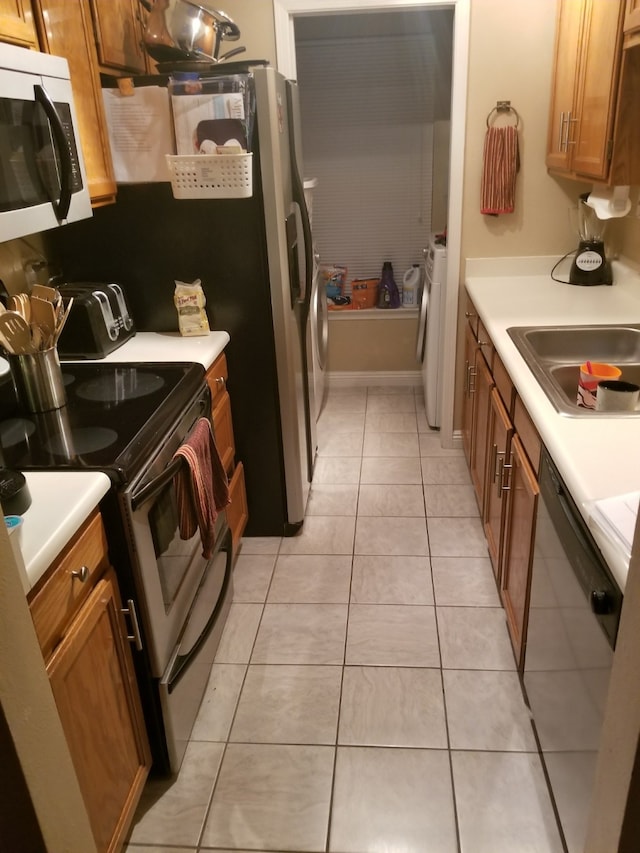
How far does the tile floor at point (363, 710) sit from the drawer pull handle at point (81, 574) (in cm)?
76

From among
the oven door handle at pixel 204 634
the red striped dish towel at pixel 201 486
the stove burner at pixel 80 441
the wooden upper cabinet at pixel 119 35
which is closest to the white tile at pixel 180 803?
the oven door handle at pixel 204 634

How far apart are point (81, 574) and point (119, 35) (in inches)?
71.0

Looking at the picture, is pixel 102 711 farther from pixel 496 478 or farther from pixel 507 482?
pixel 496 478

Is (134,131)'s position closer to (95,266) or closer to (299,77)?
(95,266)

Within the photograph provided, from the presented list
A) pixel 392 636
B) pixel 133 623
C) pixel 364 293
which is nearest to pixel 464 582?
pixel 392 636

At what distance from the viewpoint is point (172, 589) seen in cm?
168

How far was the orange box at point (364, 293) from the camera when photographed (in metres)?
4.40

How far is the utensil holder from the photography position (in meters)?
1.67

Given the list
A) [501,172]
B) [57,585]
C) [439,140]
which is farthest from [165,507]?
[439,140]

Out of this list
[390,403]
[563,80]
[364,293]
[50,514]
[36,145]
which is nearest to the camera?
[50,514]

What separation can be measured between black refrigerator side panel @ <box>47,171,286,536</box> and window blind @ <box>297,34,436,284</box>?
2256 mm

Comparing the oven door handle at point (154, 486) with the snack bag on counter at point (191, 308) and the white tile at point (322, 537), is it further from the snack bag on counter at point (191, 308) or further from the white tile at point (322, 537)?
the white tile at point (322, 537)

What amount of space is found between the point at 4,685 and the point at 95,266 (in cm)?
188

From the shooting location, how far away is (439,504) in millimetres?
2967
